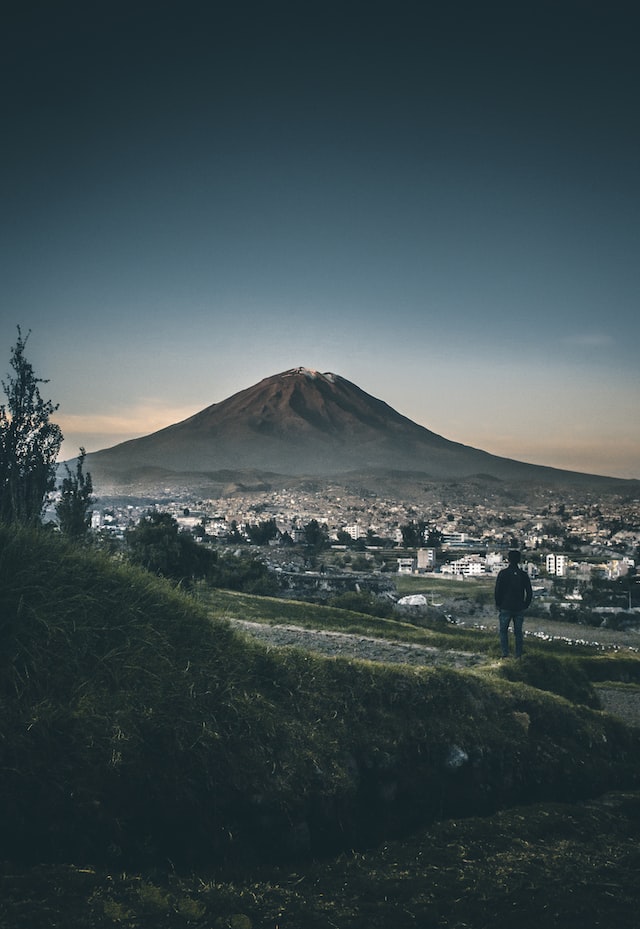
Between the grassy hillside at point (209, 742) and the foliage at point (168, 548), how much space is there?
16.6m

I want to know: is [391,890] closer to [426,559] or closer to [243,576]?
[243,576]

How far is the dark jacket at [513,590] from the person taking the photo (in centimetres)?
1084

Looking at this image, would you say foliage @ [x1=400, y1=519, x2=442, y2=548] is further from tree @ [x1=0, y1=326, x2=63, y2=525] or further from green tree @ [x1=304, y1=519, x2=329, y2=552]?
tree @ [x1=0, y1=326, x2=63, y2=525]

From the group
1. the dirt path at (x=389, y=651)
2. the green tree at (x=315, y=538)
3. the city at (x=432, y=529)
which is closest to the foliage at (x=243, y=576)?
the city at (x=432, y=529)

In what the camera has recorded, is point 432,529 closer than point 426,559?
No

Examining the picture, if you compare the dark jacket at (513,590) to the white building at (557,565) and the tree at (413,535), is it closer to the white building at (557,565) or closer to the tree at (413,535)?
the white building at (557,565)

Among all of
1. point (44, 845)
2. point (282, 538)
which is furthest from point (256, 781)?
point (282, 538)

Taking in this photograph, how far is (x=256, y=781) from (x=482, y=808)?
2.27 m

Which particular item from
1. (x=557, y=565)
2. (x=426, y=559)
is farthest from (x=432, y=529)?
(x=557, y=565)

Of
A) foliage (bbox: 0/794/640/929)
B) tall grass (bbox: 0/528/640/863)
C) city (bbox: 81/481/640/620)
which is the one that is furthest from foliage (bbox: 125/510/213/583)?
foliage (bbox: 0/794/640/929)

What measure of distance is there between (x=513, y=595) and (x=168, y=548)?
1547 cm

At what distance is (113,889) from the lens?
4.03 m

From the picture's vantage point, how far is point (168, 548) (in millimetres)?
24078

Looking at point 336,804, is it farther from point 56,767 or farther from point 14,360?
point 14,360
